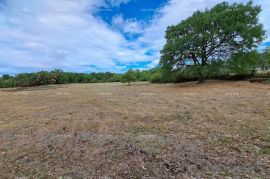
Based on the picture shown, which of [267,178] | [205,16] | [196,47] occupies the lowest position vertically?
[267,178]

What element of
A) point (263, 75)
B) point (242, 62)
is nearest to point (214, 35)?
point (242, 62)

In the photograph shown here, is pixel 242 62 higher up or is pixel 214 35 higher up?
pixel 214 35

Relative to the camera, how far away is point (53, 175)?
11.8 ft

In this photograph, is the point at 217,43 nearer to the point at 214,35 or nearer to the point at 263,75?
the point at 214,35

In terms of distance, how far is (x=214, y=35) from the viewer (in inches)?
771

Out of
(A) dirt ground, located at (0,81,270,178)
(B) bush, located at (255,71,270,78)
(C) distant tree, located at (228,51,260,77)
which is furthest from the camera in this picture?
(C) distant tree, located at (228,51,260,77)

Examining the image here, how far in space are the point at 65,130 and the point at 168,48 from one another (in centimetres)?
1640

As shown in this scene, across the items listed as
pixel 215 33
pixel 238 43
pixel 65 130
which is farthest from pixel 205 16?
pixel 65 130

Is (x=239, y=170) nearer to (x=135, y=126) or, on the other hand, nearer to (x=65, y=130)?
(x=135, y=126)

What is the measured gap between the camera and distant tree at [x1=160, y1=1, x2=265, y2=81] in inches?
755

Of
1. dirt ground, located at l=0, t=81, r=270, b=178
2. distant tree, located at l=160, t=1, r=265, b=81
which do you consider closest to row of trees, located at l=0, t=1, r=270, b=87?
distant tree, located at l=160, t=1, r=265, b=81

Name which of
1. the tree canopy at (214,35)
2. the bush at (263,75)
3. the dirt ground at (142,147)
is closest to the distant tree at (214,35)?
the tree canopy at (214,35)

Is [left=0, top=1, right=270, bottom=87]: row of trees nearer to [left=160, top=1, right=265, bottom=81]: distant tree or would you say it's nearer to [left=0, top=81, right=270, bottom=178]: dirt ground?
[left=160, top=1, right=265, bottom=81]: distant tree

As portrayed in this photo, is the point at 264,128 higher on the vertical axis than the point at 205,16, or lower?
lower
